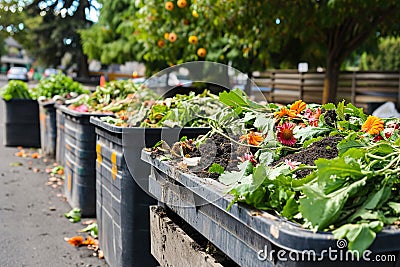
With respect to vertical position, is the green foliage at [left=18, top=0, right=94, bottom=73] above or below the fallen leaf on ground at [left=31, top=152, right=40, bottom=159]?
above

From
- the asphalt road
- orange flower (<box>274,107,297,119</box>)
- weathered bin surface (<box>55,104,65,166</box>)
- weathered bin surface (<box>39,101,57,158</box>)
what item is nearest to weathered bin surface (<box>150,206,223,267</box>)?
orange flower (<box>274,107,297,119</box>)

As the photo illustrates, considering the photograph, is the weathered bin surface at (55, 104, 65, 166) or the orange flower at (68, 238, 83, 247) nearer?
the orange flower at (68, 238, 83, 247)

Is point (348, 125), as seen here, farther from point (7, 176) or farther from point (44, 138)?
point (44, 138)

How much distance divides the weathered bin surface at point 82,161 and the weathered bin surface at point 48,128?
2708 millimetres

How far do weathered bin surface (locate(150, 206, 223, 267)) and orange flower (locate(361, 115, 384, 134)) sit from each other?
938 millimetres

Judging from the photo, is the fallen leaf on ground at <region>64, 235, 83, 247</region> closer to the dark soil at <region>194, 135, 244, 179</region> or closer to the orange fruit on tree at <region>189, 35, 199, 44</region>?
the dark soil at <region>194, 135, 244, 179</region>

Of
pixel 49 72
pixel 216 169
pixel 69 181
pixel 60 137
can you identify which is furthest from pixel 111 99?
pixel 49 72

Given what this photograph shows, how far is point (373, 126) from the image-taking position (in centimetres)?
247

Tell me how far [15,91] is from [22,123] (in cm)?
62

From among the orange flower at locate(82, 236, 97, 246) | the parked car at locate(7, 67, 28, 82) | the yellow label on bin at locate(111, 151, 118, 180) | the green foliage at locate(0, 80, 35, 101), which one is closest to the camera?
the yellow label on bin at locate(111, 151, 118, 180)

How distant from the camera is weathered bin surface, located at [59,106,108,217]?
5059 millimetres

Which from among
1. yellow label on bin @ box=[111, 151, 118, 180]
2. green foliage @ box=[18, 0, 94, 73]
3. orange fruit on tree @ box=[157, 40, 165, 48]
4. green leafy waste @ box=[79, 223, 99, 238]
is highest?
green foliage @ box=[18, 0, 94, 73]

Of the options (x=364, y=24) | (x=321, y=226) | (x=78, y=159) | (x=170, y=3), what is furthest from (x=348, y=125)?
(x=170, y=3)

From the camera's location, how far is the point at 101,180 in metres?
4.15
